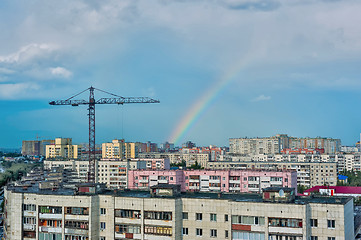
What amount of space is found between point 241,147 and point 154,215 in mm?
120853

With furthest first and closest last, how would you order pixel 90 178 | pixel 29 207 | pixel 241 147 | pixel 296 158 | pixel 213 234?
pixel 241 147 < pixel 296 158 < pixel 90 178 < pixel 29 207 < pixel 213 234

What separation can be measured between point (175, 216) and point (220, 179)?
26228mm

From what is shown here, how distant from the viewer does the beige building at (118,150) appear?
113488 millimetres

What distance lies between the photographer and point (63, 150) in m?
117

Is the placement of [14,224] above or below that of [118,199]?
below

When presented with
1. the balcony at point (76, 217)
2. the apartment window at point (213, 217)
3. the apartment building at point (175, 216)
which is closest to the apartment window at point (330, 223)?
the apartment building at point (175, 216)

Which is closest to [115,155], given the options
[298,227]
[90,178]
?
[90,178]

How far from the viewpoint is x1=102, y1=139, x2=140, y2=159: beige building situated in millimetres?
113488

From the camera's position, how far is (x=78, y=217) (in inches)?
837

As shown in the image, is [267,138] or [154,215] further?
[267,138]

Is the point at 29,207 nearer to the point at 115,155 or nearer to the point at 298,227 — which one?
the point at 298,227

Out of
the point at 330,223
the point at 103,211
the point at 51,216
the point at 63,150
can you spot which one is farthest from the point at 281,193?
the point at 63,150

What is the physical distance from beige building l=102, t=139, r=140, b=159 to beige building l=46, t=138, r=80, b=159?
33.2 ft

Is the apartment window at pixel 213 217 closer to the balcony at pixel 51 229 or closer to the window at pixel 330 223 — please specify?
the window at pixel 330 223
